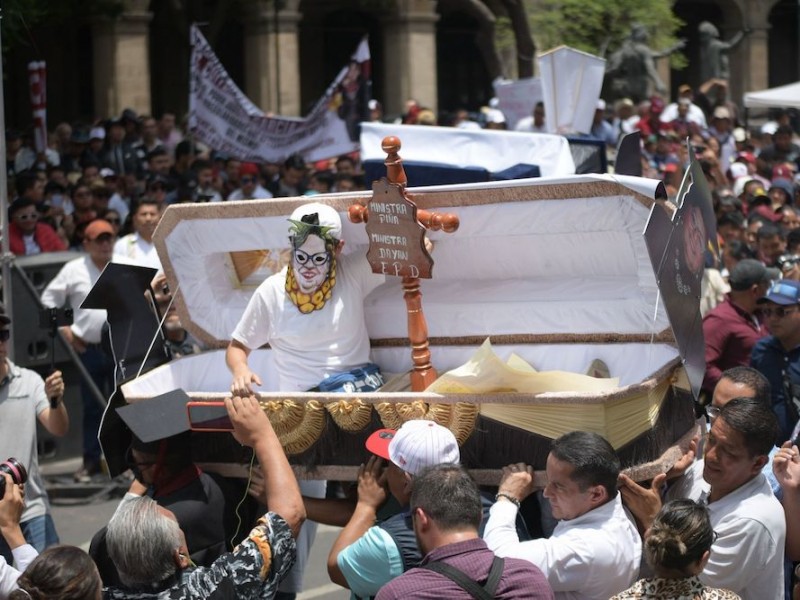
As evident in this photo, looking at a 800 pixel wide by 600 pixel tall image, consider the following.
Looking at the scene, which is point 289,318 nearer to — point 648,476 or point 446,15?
point 648,476

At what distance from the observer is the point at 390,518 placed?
474 centimetres

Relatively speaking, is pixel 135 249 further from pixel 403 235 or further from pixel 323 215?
pixel 403 235

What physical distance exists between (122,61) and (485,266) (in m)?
16.9

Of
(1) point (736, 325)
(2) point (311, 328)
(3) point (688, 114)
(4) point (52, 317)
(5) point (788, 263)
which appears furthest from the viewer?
(3) point (688, 114)

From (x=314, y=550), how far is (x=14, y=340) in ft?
8.52

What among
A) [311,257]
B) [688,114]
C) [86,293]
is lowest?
[86,293]

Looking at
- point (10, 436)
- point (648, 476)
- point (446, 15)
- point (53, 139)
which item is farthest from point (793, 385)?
point (446, 15)

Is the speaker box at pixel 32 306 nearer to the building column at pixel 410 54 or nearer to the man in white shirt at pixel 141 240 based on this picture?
the man in white shirt at pixel 141 240

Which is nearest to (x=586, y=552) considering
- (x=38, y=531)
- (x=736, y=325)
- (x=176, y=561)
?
(x=176, y=561)

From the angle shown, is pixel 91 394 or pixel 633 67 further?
pixel 633 67

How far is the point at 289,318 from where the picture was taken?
623 centimetres

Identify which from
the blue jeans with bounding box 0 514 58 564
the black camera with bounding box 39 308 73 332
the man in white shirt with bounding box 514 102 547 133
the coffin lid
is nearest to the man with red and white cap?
the coffin lid

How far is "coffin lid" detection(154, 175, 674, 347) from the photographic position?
5.86 metres

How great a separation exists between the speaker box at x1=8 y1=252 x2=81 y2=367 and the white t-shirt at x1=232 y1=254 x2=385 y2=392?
2.97 metres
